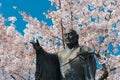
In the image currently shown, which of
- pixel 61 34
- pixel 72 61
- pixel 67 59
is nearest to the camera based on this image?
pixel 72 61

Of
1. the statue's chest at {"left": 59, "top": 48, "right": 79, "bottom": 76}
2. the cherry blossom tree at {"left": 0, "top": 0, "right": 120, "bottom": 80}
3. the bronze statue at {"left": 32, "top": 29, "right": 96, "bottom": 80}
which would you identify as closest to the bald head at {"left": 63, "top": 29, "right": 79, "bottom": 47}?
the bronze statue at {"left": 32, "top": 29, "right": 96, "bottom": 80}

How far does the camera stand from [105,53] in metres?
16.0

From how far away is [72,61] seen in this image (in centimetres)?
646

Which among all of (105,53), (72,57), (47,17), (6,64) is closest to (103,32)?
(105,53)

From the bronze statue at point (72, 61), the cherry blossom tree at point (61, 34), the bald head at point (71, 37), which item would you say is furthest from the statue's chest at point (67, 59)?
the cherry blossom tree at point (61, 34)

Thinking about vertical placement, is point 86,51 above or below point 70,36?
below

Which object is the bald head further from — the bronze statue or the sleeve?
the sleeve

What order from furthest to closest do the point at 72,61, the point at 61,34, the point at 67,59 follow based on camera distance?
the point at 61,34 < the point at 67,59 < the point at 72,61

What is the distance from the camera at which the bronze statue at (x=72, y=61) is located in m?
6.34

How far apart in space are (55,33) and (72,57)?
32.9ft

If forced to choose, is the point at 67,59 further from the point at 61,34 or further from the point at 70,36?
the point at 61,34

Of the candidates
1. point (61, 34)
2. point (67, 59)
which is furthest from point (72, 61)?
point (61, 34)

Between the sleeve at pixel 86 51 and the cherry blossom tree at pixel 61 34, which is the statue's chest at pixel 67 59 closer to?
the sleeve at pixel 86 51

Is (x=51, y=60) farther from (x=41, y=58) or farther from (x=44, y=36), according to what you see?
(x=44, y=36)
